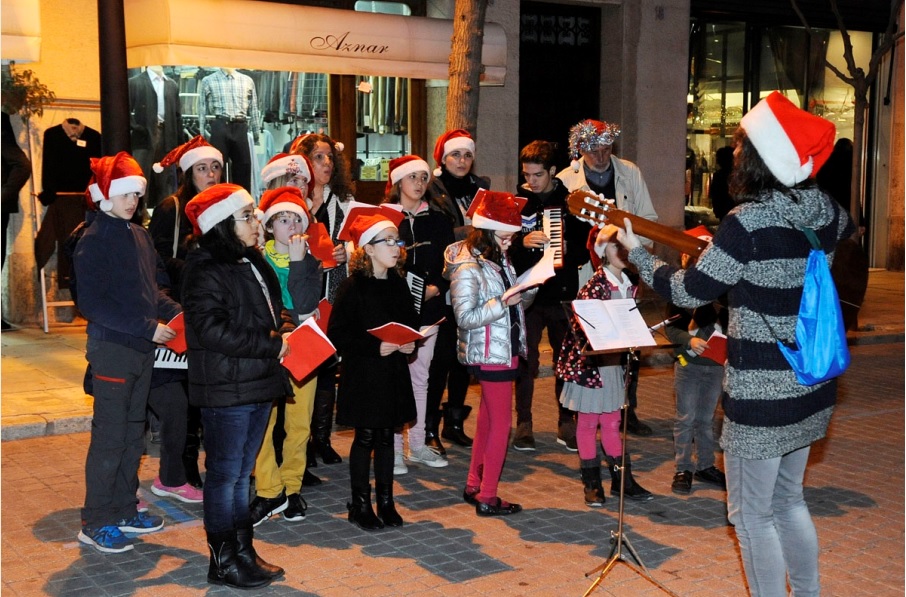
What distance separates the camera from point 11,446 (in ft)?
27.1

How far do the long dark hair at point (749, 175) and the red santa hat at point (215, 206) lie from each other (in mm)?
2307

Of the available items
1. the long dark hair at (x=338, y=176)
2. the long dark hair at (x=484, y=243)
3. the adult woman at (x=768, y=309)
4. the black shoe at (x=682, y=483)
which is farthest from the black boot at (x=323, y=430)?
the adult woman at (x=768, y=309)

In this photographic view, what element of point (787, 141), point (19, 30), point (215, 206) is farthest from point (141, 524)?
point (19, 30)

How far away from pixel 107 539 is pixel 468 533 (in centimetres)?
198

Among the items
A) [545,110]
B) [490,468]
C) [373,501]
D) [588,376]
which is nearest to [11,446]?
[373,501]

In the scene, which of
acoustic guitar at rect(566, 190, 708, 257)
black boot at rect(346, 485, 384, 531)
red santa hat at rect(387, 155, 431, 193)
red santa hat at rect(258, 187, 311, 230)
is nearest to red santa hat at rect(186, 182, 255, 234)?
red santa hat at rect(258, 187, 311, 230)

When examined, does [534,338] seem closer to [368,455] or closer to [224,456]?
[368,455]

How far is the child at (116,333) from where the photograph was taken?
229 inches

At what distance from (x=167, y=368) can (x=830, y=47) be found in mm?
16668

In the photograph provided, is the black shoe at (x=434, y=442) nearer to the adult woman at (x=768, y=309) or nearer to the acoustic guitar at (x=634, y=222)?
the acoustic guitar at (x=634, y=222)

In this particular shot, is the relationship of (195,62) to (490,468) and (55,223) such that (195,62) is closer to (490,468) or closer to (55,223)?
(55,223)

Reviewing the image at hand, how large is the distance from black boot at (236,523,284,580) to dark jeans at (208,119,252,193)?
8.51 meters

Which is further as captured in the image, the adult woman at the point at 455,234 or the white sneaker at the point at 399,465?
the adult woman at the point at 455,234

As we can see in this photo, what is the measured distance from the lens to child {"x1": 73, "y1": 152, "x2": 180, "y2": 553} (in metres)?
5.83
